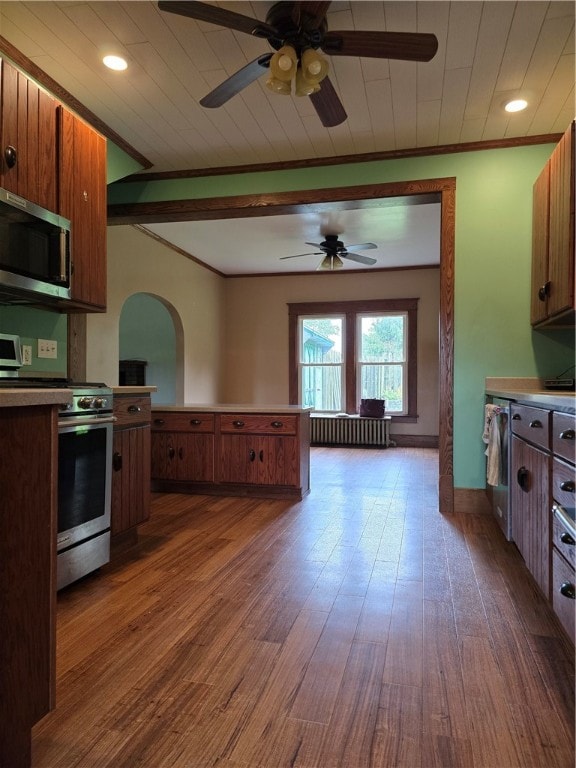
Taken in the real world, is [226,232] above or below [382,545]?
above

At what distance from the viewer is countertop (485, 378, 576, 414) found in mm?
1639

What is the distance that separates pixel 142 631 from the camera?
1.81 m

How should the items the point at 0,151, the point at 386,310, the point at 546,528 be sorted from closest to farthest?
1. the point at 546,528
2. the point at 0,151
3. the point at 386,310

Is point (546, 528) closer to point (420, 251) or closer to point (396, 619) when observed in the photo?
point (396, 619)

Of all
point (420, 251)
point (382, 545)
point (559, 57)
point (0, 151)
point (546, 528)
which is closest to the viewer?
point (546, 528)

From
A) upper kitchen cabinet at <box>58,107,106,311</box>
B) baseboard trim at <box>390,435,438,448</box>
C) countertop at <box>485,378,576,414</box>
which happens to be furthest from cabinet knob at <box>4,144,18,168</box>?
baseboard trim at <box>390,435,438,448</box>

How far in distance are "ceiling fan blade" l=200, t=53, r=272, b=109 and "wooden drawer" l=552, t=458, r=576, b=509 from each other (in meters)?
2.10

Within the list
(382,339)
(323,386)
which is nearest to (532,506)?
(382,339)

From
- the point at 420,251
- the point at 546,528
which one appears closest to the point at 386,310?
the point at 420,251

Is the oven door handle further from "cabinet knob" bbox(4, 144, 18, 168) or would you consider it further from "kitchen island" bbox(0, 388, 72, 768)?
"cabinet knob" bbox(4, 144, 18, 168)

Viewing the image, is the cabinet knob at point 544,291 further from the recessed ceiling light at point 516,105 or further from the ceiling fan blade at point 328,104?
the ceiling fan blade at point 328,104

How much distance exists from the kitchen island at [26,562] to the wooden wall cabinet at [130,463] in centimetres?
141

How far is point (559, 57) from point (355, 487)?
3529mm

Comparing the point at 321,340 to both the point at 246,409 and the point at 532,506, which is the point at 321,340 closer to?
the point at 246,409
